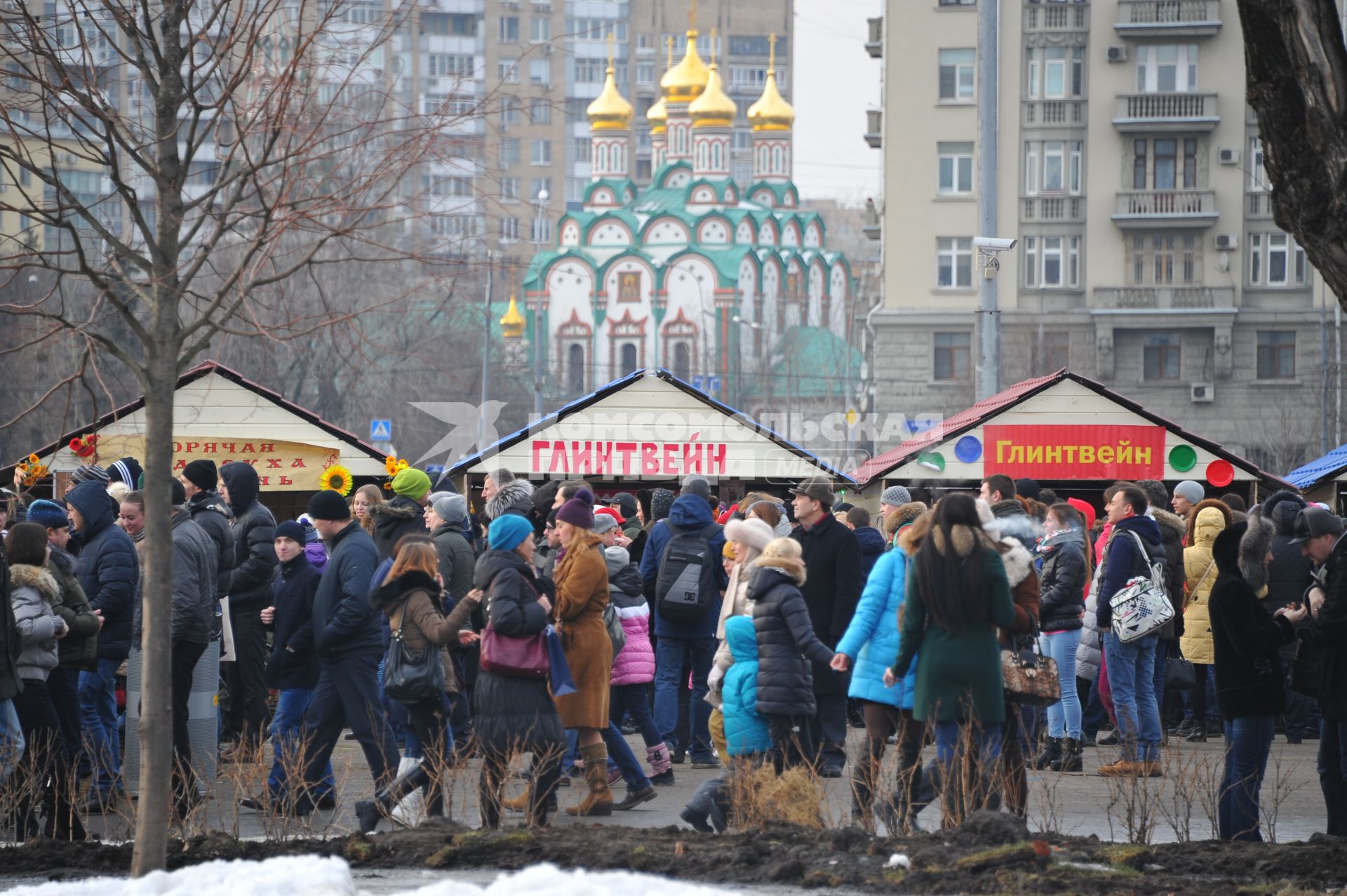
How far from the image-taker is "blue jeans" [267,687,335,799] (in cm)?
855

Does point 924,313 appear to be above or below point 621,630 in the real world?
above

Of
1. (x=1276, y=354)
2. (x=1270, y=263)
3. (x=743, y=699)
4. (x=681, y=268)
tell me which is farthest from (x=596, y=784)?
(x=681, y=268)

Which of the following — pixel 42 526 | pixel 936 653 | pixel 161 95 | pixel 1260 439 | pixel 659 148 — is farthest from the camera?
pixel 659 148

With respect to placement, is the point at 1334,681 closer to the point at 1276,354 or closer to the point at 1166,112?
the point at 1166,112

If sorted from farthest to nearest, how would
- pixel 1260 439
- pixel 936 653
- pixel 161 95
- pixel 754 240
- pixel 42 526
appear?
1. pixel 754 240
2. pixel 1260 439
3. pixel 42 526
4. pixel 936 653
5. pixel 161 95

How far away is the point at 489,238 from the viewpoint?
7727 mm

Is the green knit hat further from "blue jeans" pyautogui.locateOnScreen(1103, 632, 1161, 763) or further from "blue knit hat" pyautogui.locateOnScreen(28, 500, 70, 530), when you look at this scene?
"blue jeans" pyautogui.locateOnScreen(1103, 632, 1161, 763)

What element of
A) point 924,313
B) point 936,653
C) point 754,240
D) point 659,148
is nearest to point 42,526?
point 936,653

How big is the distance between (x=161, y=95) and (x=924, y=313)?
52.7 metres

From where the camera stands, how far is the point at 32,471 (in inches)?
609

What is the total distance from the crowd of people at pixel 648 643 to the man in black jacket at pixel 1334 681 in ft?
0.04

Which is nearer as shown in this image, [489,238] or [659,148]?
[489,238]

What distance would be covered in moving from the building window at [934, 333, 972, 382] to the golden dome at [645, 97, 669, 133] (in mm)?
62469

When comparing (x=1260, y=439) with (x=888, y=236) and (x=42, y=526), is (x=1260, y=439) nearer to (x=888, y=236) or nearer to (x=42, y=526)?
(x=888, y=236)
